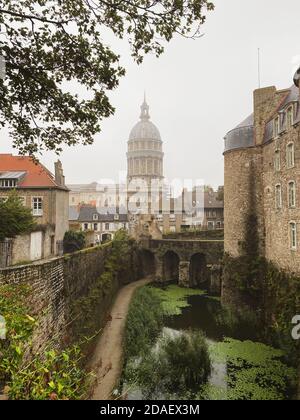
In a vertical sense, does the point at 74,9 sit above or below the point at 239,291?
above

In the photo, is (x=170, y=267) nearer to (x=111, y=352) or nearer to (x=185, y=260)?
(x=185, y=260)

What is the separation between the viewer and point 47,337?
9688 mm

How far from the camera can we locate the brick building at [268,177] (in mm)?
13602

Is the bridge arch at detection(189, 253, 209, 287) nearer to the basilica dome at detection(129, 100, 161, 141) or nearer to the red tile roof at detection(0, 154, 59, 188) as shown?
the red tile roof at detection(0, 154, 59, 188)

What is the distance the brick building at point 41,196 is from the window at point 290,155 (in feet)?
55.1

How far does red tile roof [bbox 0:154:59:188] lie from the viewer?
76.8 feet

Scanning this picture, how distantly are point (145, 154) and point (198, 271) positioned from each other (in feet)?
185

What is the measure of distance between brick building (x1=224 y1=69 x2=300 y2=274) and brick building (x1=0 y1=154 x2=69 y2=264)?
13.5 metres

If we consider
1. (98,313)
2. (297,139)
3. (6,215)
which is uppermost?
(297,139)

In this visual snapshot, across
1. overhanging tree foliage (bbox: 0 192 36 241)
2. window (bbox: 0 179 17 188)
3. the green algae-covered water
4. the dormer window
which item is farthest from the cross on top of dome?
overhanging tree foliage (bbox: 0 192 36 241)

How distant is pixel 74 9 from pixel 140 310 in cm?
1698

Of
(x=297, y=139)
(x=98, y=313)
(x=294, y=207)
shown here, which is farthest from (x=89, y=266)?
(x=297, y=139)

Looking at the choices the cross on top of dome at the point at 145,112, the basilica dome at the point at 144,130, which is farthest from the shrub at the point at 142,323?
the cross on top of dome at the point at 145,112
